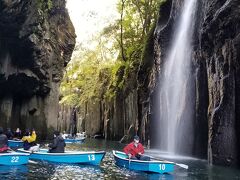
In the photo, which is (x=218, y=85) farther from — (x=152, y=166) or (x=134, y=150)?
(x=152, y=166)

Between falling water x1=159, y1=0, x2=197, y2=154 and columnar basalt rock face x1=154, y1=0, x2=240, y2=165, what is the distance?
1.67 meters

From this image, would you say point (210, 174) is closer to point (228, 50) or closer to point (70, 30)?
point (228, 50)

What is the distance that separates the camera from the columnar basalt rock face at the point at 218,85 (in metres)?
22.8

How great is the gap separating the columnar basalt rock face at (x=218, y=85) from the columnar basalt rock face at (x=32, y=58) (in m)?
14.7

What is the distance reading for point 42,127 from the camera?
41844 mm

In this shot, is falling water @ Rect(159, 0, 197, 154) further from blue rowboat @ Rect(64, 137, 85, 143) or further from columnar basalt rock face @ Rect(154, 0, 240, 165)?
blue rowboat @ Rect(64, 137, 85, 143)

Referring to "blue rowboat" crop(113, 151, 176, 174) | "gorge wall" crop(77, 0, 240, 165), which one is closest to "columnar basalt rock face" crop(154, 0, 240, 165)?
"gorge wall" crop(77, 0, 240, 165)

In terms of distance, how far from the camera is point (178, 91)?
33219 mm

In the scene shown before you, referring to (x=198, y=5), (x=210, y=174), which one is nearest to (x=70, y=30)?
(x=198, y=5)

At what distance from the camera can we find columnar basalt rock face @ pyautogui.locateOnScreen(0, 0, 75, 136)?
34.7 m

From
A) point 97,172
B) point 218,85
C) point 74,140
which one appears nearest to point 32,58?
point 74,140

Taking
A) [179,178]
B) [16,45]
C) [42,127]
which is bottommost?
[179,178]

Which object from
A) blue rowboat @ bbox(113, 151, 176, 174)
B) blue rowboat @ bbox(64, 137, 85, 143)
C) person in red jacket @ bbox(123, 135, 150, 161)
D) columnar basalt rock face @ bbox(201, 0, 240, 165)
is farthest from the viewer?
blue rowboat @ bbox(64, 137, 85, 143)

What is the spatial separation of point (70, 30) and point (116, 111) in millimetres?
12196
